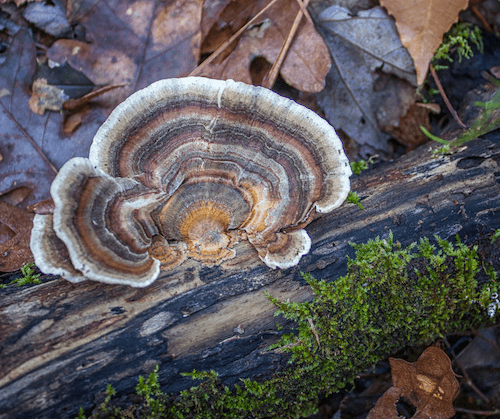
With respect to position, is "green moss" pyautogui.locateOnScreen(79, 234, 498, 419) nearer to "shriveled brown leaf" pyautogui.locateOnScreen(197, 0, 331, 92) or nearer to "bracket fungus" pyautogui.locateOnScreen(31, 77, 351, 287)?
"bracket fungus" pyautogui.locateOnScreen(31, 77, 351, 287)

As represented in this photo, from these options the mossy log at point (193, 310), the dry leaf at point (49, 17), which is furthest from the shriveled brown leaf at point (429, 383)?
the dry leaf at point (49, 17)

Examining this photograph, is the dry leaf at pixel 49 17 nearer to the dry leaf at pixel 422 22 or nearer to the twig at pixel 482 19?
the dry leaf at pixel 422 22

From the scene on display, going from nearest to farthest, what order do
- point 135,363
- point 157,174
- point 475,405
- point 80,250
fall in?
point 80,250 → point 135,363 → point 157,174 → point 475,405

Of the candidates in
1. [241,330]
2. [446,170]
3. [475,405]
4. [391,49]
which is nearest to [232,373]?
[241,330]

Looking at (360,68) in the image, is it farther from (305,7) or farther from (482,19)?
(482,19)

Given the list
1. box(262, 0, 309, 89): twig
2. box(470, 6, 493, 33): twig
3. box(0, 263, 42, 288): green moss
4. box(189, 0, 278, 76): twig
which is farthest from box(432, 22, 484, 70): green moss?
box(0, 263, 42, 288): green moss

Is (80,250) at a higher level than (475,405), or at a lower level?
higher

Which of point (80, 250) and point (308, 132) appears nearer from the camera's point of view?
point (80, 250)

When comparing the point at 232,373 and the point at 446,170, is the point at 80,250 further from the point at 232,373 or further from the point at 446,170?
the point at 446,170
